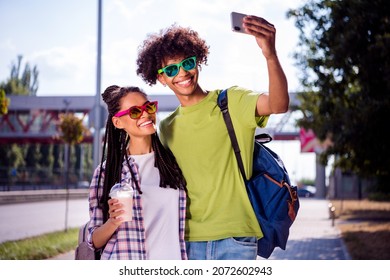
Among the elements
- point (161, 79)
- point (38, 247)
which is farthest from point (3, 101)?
point (161, 79)

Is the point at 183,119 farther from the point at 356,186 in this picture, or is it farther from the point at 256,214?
the point at 356,186

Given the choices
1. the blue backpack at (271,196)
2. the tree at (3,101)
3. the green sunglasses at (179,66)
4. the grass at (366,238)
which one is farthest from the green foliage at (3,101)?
the blue backpack at (271,196)

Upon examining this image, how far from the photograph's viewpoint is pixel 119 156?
2668 millimetres

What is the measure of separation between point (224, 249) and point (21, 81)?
5.55 metres

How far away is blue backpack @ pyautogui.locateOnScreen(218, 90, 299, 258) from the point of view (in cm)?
262

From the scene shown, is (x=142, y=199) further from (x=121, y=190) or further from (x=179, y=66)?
(x=179, y=66)

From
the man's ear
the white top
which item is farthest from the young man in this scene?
the man's ear

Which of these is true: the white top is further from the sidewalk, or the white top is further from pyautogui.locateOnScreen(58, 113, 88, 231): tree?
pyautogui.locateOnScreen(58, 113, 88, 231): tree

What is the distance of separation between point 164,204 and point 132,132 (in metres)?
0.34

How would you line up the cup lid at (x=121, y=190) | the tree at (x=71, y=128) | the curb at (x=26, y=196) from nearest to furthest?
the cup lid at (x=121, y=190)
the tree at (x=71, y=128)
the curb at (x=26, y=196)

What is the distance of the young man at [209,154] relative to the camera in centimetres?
257

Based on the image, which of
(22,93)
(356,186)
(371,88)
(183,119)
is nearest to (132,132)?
(183,119)

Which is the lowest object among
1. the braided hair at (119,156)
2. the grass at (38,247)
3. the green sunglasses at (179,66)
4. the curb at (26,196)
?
the curb at (26,196)

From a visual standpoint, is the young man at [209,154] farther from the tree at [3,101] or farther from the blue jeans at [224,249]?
the tree at [3,101]
